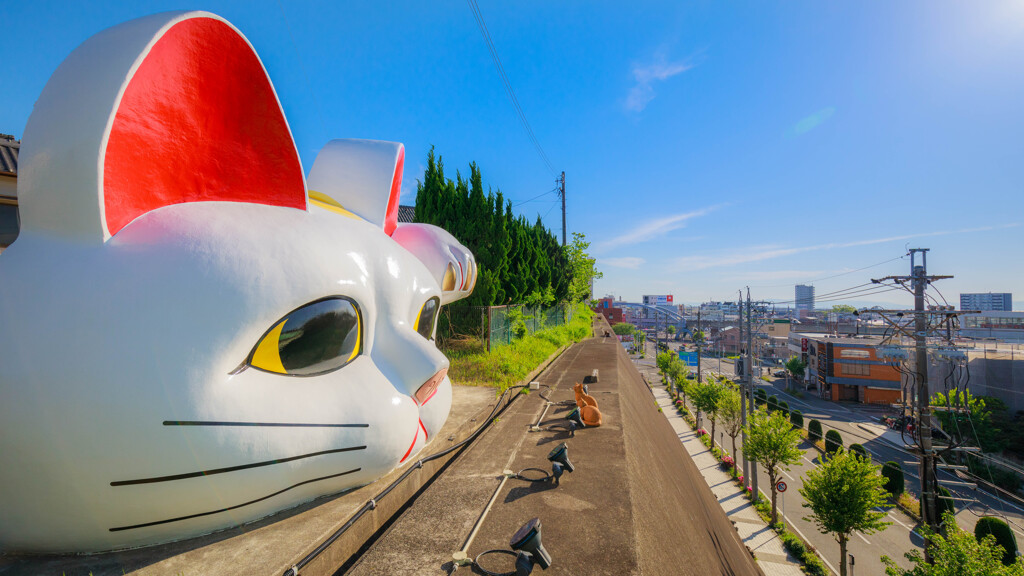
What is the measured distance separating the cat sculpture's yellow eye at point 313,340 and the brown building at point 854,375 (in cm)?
4972

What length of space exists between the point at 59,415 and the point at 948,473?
38.9 metres

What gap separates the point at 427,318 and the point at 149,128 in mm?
3183

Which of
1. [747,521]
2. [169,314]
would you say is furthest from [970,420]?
[169,314]

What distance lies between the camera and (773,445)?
16.2 meters

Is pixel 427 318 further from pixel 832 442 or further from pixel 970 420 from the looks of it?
pixel 970 420

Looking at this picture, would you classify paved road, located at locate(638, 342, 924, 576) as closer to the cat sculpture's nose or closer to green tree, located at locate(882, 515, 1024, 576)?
green tree, located at locate(882, 515, 1024, 576)

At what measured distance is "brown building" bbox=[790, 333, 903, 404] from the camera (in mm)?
40000

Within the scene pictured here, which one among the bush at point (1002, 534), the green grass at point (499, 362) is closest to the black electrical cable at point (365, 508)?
the green grass at point (499, 362)

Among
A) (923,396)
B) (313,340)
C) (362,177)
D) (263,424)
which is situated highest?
(362,177)

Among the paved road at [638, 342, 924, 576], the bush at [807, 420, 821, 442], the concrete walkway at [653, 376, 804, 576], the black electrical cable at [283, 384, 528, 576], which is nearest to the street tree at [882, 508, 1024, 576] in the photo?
the paved road at [638, 342, 924, 576]

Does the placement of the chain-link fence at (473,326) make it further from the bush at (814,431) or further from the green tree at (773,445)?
the bush at (814,431)

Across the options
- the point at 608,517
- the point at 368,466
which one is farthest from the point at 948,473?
the point at 368,466

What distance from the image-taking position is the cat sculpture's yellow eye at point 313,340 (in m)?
3.11

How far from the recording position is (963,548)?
27.2 feet
